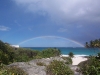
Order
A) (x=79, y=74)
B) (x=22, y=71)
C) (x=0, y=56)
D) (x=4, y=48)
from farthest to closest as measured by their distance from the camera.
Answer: (x=4, y=48) < (x=0, y=56) < (x=79, y=74) < (x=22, y=71)

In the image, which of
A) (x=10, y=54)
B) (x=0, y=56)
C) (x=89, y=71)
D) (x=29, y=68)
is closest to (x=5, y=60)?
(x=0, y=56)

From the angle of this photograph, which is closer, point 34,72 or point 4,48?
point 34,72

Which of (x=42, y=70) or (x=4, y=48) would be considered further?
(x=4, y=48)

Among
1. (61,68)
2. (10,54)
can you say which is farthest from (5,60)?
(61,68)

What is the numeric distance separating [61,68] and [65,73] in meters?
0.73

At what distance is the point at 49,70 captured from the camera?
16.3 metres

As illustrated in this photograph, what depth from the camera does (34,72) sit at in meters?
16.0

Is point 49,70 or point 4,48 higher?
point 4,48

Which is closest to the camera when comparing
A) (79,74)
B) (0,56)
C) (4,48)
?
(79,74)

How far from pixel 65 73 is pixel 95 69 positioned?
7.04 feet

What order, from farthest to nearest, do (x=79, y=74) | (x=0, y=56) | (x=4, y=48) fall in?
(x=4, y=48)
(x=0, y=56)
(x=79, y=74)

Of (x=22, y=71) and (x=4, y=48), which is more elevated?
(x=4, y=48)

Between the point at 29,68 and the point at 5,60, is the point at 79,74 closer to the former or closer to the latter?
the point at 29,68

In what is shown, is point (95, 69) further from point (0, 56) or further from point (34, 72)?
point (0, 56)
